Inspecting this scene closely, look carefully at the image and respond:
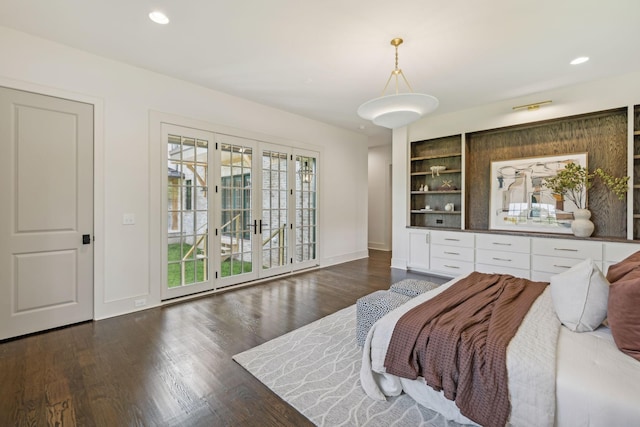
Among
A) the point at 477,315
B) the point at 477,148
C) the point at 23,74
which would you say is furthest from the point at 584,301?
the point at 23,74

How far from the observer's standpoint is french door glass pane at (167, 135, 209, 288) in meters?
3.76

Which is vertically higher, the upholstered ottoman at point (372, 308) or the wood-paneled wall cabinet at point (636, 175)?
the wood-paneled wall cabinet at point (636, 175)

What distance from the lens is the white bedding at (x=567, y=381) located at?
1186mm

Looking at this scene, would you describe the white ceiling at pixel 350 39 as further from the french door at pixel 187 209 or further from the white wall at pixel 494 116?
the french door at pixel 187 209

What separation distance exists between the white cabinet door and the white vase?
1.99 m

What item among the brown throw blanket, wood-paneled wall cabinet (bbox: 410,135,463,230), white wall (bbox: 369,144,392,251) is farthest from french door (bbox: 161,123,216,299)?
white wall (bbox: 369,144,392,251)

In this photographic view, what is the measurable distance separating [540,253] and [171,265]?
5.18m

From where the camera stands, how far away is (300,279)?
4879mm

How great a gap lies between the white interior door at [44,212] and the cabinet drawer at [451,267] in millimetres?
5027

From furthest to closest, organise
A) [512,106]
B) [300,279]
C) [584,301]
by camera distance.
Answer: [300,279] < [512,106] < [584,301]

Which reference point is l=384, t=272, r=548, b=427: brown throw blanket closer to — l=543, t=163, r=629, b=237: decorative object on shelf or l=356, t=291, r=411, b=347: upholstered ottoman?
l=356, t=291, r=411, b=347: upholstered ottoman

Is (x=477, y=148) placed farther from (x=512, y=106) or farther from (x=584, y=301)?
(x=584, y=301)

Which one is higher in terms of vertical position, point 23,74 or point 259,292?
point 23,74

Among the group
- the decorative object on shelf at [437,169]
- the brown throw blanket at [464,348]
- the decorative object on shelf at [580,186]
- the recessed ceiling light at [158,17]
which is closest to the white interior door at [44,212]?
the recessed ceiling light at [158,17]
